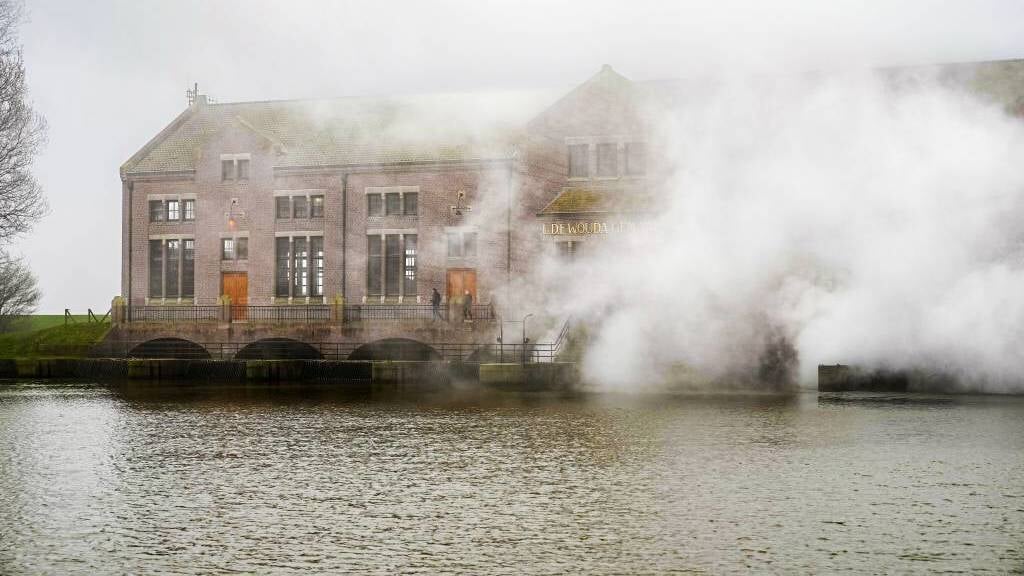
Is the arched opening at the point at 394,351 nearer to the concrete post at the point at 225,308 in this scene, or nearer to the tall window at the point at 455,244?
the tall window at the point at 455,244

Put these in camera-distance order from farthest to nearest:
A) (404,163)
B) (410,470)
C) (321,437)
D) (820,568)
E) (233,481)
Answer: (404,163)
(321,437)
(410,470)
(233,481)
(820,568)

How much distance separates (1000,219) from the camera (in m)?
32.2

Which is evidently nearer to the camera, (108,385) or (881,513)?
(881,513)

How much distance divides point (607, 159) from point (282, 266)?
17648 mm

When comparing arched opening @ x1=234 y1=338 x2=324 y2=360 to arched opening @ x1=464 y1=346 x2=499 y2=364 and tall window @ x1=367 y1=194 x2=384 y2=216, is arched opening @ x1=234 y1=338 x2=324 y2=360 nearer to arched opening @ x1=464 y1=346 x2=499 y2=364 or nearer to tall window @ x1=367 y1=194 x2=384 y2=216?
tall window @ x1=367 y1=194 x2=384 y2=216

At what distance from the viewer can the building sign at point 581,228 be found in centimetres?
4655

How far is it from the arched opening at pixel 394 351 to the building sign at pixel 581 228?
305 inches

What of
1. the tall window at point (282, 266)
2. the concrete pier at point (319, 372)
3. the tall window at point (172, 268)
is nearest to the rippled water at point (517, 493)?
the concrete pier at point (319, 372)

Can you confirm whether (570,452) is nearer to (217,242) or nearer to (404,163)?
(404,163)

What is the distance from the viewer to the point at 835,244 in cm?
3481

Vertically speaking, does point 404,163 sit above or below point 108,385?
above

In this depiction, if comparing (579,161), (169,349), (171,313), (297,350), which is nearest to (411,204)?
(579,161)

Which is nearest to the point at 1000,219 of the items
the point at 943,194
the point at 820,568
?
the point at 943,194

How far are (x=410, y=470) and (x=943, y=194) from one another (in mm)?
22205
